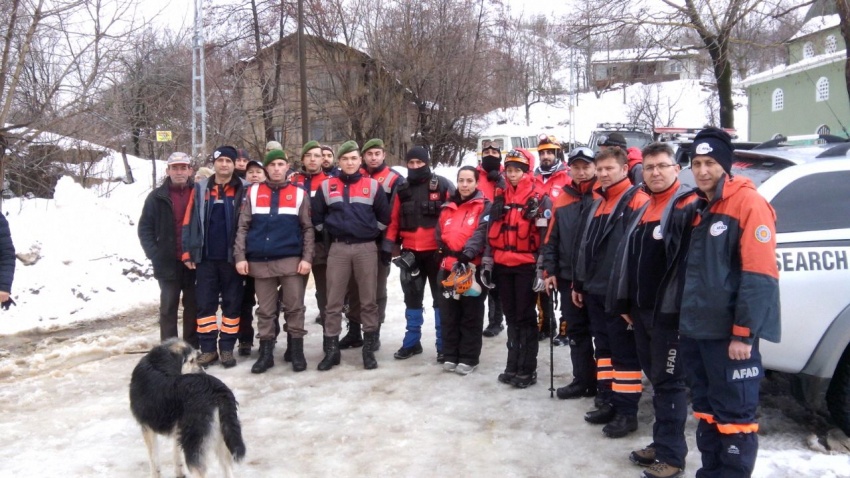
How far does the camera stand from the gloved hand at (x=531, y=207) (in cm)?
582

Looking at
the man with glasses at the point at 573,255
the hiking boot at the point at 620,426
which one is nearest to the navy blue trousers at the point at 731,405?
the hiking boot at the point at 620,426

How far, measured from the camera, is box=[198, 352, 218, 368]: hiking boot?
6.72 meters

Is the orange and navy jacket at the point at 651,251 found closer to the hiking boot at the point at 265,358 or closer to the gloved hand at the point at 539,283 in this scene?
the gloved hand at the point at 539,283

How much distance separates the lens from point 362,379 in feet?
20.7

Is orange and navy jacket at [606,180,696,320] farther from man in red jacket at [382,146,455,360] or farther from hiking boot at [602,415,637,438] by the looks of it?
man in red jacket at [382,146,455,360]

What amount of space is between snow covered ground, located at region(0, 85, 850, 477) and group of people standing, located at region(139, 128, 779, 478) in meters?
0.26

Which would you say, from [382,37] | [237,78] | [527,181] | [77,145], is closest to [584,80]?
[382,37]

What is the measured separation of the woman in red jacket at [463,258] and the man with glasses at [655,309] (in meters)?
1.93

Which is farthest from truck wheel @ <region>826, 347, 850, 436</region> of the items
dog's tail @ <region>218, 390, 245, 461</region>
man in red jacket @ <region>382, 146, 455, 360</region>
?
dog's tail @ <region>218, 390, 245, 461</region>

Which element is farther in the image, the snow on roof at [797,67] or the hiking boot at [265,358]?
the snow on roof at [797,67]

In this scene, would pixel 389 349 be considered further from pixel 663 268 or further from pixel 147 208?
pixel 663 268

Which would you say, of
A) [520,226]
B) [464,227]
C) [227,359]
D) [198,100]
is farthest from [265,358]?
[198,100]

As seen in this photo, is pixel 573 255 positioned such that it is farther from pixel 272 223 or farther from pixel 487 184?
pixel 272 223

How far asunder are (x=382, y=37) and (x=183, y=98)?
1345 centimetres
